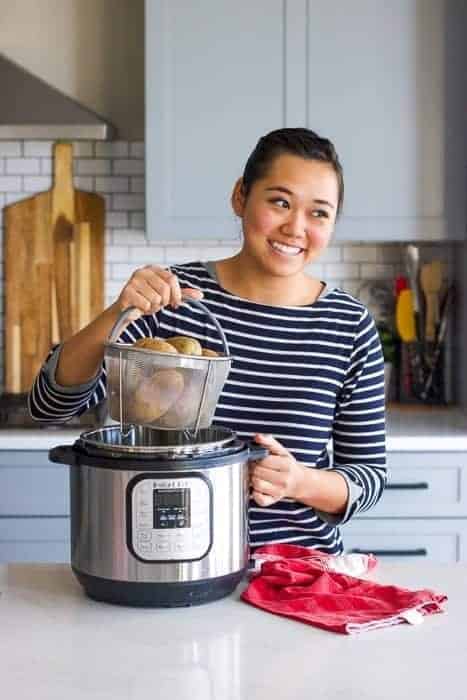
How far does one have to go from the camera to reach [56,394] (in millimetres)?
1684

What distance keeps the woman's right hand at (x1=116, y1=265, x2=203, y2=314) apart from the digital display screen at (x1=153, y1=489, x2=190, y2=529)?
27 centimetres

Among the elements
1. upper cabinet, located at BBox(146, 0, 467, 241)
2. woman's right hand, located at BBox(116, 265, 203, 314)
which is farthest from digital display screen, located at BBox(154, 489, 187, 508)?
upper cabinet, located at BBox(146, 0, 467, 241)

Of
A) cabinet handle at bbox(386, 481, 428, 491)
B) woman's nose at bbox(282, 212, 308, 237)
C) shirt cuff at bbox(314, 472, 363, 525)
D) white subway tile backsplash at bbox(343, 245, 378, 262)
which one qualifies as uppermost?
white subway tile backsplash at bbox(343, 245, 378, 262)

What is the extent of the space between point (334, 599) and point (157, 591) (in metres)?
0.23

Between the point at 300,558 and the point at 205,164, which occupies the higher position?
the point at 205,164

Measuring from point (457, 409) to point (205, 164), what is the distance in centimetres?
106

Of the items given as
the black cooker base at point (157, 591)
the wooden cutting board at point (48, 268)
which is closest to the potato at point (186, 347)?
the black cooker base at point (157, 591)

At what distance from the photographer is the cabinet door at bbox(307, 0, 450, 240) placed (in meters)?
3.12

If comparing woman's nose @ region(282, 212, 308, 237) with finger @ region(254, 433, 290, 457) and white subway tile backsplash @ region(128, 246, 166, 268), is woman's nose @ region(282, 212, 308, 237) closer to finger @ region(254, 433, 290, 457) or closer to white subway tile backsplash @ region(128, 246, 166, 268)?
finger @ region(254, 433, 290, 457)

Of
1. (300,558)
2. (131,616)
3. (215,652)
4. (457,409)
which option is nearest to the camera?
(215,652)

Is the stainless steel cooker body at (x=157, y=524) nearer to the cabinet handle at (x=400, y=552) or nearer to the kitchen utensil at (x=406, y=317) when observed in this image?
the cabinet handle at (x=400, y=552)

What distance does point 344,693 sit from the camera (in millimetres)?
1168

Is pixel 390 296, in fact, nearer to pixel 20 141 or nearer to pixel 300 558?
pixel 20 141

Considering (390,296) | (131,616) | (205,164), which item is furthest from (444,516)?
(131,616)
